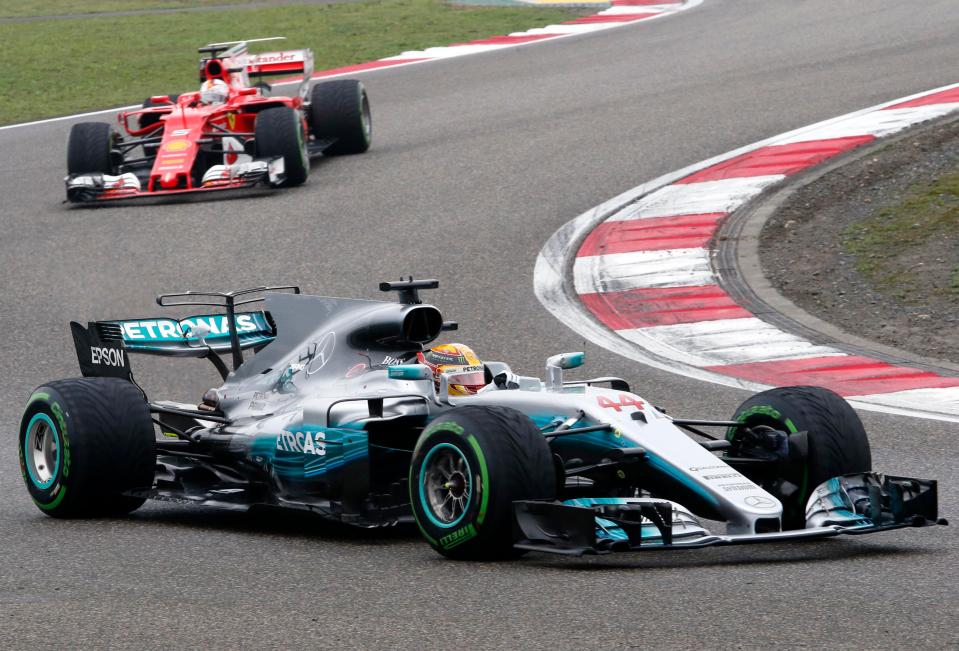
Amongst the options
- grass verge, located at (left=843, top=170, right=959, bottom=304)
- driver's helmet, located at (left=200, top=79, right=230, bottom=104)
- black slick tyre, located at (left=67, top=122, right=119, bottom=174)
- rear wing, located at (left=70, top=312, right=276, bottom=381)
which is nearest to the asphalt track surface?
black slick tyre, located at (left=67, top=122, right=119, bottom=174)

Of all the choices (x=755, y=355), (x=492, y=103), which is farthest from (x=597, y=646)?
(x=492, y=103)

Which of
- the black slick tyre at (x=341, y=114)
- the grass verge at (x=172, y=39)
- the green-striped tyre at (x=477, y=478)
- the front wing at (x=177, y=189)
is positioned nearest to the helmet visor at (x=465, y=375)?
the green-striped tyre at (x=477, y=478)

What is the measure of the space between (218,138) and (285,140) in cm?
98

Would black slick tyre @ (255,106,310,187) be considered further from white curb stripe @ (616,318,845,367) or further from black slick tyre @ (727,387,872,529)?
black slick tyre @ (727,387,872,529)

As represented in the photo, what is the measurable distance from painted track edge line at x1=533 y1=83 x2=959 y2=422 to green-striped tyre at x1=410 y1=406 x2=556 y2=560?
392 centimetres

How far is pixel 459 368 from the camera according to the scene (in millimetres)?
7258

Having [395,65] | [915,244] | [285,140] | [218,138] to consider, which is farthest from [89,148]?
[915,244]

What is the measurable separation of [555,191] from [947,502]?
8887 mm

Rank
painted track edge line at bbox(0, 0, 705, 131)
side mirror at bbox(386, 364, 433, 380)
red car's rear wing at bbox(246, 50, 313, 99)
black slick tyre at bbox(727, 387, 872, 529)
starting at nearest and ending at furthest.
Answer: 1. black slick tyre at bbox(727, 387, 872, 529)
2. side mirror at bbox(386, 364, 433, 380)
3. red car's rear wing at bbox(246, 50, 313, 99)
4. painted track edge line at bbox(0, 0, 705, 131)

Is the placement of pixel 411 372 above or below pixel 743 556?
above

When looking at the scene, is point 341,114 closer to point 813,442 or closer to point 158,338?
point 158,338

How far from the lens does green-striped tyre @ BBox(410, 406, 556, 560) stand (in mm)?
6016

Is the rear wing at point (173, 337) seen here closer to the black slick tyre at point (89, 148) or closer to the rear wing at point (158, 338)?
the rear wing at point (158, 338)

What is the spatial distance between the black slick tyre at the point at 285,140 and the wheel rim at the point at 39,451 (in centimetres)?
879
